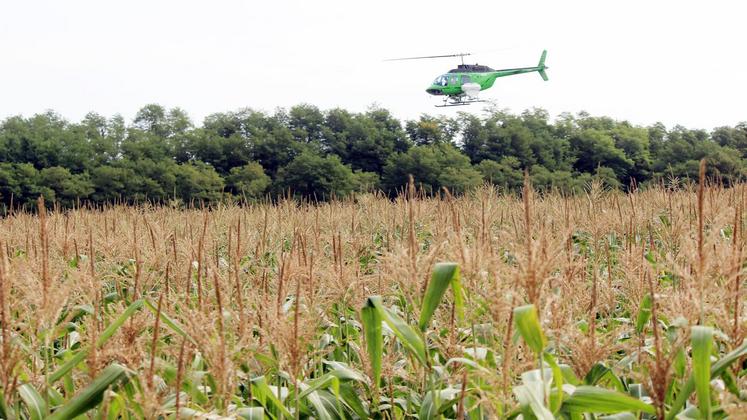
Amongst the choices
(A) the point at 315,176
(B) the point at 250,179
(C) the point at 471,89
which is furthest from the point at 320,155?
(C) the point at 471,89

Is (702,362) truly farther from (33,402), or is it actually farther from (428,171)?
(428,171)

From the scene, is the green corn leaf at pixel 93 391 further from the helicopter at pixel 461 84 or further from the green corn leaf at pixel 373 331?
the helicopter at pixel 461 84

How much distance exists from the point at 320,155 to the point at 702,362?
55.0m

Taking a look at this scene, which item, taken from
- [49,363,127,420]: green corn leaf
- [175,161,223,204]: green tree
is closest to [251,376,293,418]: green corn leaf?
[49,363,127,420]: green corn leaf

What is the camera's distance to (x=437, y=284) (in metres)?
2.05

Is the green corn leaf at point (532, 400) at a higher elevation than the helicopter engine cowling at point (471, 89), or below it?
below

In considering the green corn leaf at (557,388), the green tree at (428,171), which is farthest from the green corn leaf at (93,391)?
the green tree at (428,171)

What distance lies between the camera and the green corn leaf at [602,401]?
1911 mm

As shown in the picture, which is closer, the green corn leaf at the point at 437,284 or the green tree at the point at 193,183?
the green corn leaf at the point at 437,284

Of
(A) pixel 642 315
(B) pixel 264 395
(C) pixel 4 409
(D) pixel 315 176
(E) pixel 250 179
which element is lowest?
(D) pixel 315 176

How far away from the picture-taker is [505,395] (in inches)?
73.0

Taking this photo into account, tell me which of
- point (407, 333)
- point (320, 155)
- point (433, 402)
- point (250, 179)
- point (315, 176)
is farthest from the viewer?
point (320, 155)

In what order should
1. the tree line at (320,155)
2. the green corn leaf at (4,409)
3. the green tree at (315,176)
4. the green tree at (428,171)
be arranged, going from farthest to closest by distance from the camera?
the green tree at (428,171)
the green tree at (315,176)
the tree line at (320,155)
the green corn leaf at (4,409)

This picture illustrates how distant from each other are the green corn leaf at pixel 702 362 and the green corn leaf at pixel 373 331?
0.98m
